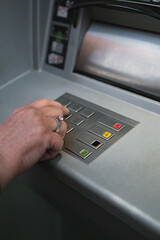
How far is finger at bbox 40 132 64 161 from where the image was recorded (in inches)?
33.8

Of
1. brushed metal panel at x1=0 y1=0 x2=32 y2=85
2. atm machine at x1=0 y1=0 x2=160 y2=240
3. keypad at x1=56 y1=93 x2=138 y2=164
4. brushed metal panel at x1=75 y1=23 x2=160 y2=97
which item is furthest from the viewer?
brushed metal panel at x1=0 y1=0 x2=32 y2=85

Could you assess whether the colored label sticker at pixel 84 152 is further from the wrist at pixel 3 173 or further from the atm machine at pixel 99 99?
the wrist at pixel 3 173

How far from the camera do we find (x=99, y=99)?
1.16m

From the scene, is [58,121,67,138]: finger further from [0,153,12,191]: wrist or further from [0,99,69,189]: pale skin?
[0,153,12,191]: wrist

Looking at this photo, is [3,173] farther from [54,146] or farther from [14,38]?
[14,38]

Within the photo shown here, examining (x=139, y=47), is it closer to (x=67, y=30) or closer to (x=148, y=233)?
(x=67, y=30)

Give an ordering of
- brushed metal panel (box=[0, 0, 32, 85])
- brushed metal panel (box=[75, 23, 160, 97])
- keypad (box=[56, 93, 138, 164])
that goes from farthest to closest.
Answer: brushed metal panel (box=[0, 0, 32, 85]) → brushed metal panel (box=[75, 23, 160, 97]) → keypad (box=[56, 93, 138, 164])

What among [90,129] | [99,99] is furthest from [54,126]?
[99,99]

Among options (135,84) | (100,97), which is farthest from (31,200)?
(135,84)

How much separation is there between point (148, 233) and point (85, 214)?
0.89ft

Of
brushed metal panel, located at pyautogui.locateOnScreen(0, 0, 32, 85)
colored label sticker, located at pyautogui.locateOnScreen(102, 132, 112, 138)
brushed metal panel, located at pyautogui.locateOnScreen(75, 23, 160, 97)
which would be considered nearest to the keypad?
colored label sticker, located at pyautogui.locateOnScreen(102, 132, 112, 138)

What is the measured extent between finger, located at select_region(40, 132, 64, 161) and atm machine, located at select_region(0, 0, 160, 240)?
0.07ft

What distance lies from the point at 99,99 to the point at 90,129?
0.22 m

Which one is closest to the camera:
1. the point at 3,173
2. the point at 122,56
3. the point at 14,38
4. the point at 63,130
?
the point at 3,173
